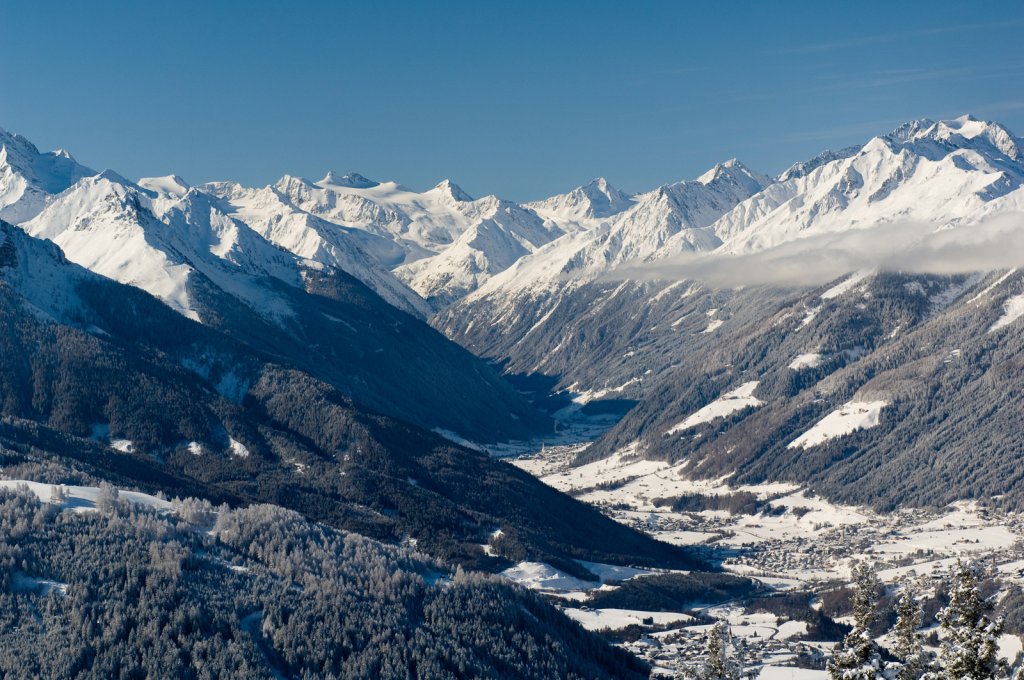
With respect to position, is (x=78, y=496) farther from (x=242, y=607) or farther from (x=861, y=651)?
(x=861, y=651)

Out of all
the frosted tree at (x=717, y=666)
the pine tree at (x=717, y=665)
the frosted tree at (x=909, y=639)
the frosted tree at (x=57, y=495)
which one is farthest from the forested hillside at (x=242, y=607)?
the frosted tree at (x=909, y=639)

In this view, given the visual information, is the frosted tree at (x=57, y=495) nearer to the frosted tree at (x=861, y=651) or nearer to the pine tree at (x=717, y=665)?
the pine tree at (x=717, y=665)

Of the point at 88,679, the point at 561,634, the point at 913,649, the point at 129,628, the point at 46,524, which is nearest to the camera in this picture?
the point at 913,649

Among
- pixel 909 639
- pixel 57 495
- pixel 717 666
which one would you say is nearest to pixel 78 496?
pixel 57 495

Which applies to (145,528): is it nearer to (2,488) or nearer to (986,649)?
(2,488)

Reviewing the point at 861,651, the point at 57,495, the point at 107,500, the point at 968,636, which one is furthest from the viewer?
the point at 57,495

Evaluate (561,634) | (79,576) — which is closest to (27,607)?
(79,576)

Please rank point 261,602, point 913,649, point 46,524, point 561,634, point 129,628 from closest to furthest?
point 913,649 → point 129,628 → point 261,602 → point 46,524 → point 561,634

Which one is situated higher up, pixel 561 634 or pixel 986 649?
pixel 986 649

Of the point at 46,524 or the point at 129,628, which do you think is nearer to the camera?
the point at 129,628

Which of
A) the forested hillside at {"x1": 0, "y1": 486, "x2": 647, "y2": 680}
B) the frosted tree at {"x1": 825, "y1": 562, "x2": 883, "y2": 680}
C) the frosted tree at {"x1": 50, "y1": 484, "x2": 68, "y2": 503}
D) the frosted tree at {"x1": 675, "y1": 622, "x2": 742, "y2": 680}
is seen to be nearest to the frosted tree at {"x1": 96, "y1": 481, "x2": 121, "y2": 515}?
the forested hillside at {"x1": 0, "y1": 486, "x2": 647, "y2": 680}
